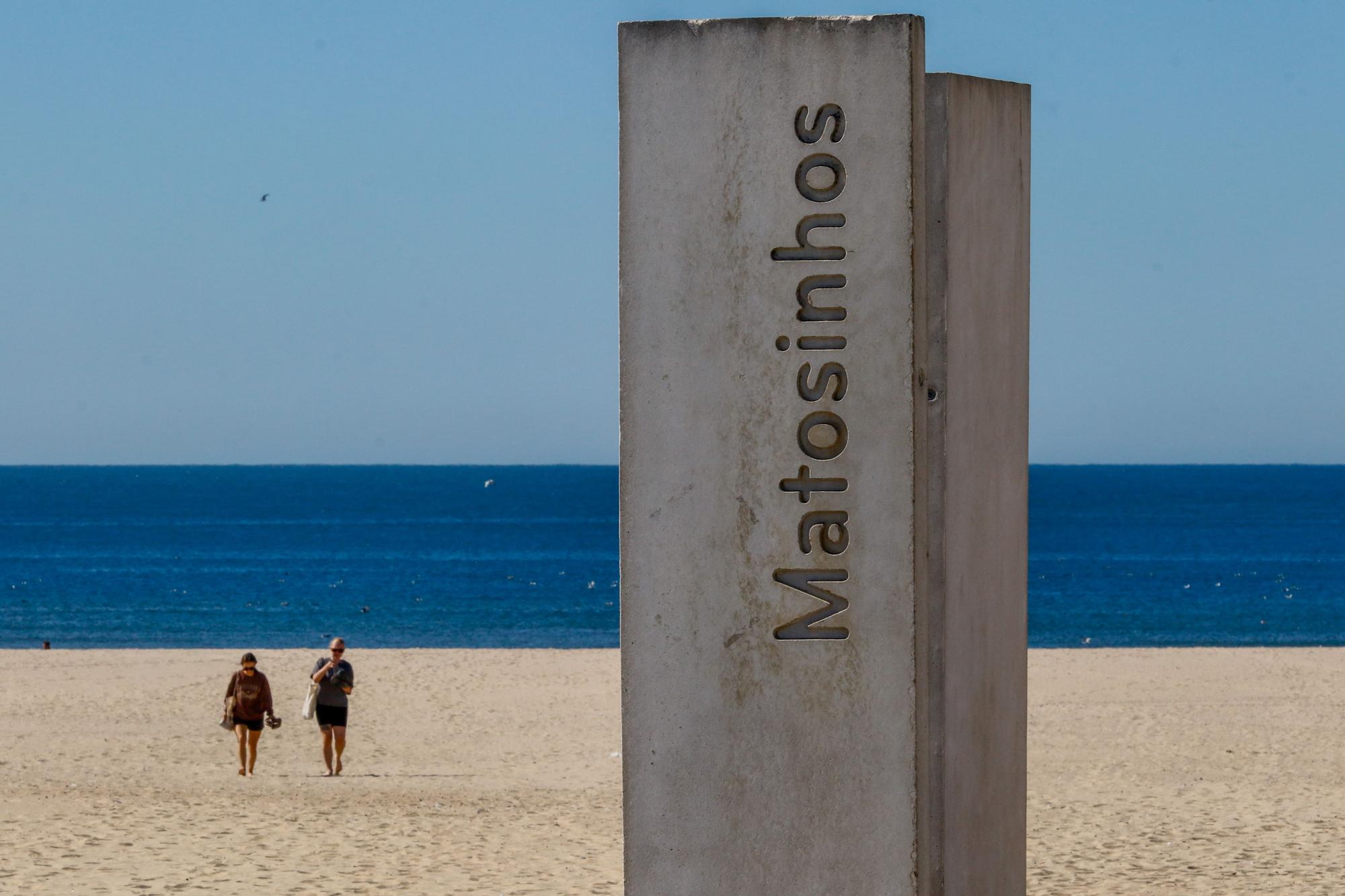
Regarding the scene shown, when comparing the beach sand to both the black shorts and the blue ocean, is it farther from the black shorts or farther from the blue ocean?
the blue ocean

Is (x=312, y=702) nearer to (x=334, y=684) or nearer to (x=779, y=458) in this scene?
(x=334, y=684)

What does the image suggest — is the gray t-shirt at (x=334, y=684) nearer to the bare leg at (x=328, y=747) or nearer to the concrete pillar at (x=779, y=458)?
the bare leg at (x=328, y=747)

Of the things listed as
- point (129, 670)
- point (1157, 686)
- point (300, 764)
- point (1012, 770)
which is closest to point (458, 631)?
point (129, 670)

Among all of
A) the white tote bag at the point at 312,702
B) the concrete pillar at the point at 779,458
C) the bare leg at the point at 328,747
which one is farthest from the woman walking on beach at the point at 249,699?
the concrete pillar at the point at 779,458

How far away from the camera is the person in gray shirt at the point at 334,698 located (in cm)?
1569

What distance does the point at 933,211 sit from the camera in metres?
5.91

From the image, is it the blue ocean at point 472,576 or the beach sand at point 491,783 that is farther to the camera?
the blue ocean at point 472,576

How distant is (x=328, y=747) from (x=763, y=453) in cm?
1190

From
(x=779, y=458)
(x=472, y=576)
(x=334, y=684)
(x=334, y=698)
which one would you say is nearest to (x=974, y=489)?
(x=779, y=458)

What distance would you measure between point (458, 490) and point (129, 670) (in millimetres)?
163884

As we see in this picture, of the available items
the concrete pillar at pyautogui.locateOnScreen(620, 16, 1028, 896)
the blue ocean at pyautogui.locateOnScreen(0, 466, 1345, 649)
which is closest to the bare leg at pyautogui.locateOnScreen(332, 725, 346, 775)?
the concrete pillar at pyautogui.locateOnScreen(620, 16, 1028, 896)

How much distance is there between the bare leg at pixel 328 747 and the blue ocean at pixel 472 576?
25916 millimetres

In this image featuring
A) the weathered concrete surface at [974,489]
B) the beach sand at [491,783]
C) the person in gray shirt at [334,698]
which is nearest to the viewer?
the weathered concrete surface at [974,489]

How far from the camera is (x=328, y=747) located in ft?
54.0
